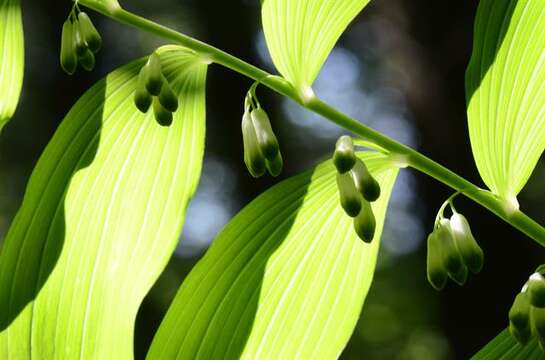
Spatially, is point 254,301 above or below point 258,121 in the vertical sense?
below

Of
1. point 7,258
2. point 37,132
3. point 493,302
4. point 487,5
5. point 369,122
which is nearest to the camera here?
point 487,5

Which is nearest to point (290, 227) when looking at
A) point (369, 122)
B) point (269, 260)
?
point (269, 260)

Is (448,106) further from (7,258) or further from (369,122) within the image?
(369,122)

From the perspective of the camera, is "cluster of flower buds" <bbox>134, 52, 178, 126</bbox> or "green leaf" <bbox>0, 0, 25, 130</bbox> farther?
"green leaf" <bbox>0, 0, 25, 130</bbox>

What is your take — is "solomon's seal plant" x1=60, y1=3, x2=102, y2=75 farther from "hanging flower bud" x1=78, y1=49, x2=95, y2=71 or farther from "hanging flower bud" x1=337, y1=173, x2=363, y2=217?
"hanging flower bud" x1=337, y1=173, x2=363, y2=217

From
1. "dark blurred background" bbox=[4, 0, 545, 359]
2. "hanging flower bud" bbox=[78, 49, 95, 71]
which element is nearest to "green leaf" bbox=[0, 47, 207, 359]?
"hanging flower bud" bbox=[78, 49, 95, 71]

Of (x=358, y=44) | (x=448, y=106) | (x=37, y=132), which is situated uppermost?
(x=358, y=44)
